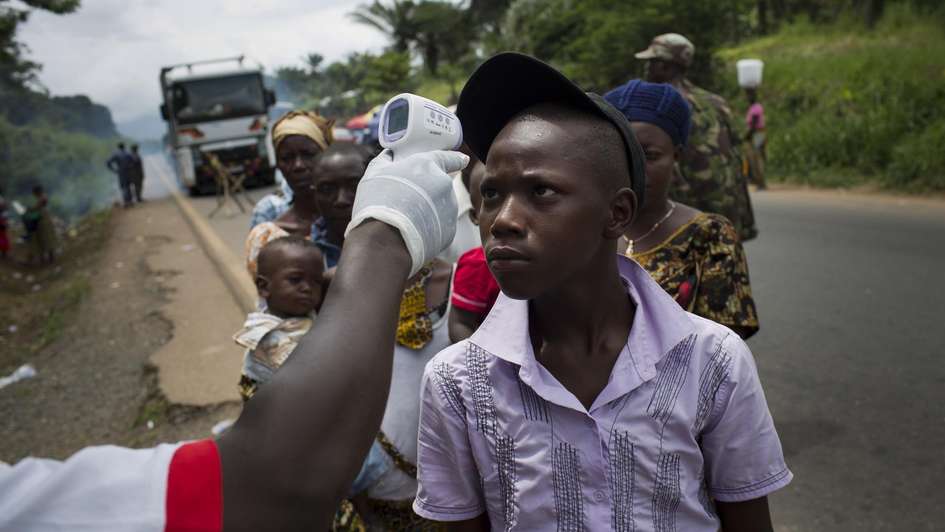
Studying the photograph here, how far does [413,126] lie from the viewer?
4.36 ft

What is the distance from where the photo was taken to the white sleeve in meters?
0.79

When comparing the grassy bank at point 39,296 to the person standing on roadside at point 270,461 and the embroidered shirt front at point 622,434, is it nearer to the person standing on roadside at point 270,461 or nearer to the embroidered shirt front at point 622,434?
the embroidered shirt front at point 622,434

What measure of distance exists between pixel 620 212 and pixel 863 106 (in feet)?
40.6

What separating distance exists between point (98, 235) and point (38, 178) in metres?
15.9

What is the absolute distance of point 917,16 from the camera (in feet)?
50.1

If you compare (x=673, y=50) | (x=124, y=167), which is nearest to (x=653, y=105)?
(x=673, y=50)

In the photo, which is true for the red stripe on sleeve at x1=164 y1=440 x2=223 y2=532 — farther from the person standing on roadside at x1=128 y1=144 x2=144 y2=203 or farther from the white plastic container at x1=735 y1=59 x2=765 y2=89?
the person standing on roadside at x1=128 y1=144 x2=144 y2=203

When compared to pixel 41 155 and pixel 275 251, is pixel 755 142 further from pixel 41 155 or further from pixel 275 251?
pixel 41 155

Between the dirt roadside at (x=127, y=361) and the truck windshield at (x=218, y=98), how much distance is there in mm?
7141

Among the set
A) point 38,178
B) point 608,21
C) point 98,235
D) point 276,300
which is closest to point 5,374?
point 276,300

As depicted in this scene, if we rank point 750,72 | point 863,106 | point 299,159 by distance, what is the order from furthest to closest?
point 863,106
point 750,72
point 299,159

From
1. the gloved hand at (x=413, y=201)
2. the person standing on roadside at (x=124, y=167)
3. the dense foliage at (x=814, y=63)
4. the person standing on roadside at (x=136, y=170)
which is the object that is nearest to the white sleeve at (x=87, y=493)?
the gloved hand at (x=413, y=201)

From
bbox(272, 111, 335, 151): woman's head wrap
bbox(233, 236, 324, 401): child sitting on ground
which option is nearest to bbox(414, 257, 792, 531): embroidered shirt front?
bbox(233, 236, 324, 401): child sitting on ground

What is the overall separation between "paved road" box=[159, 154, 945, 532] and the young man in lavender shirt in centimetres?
179
